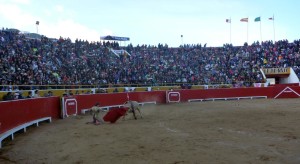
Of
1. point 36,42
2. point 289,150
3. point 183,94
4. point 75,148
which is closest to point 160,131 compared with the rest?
point 75,148

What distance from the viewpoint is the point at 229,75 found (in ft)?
129

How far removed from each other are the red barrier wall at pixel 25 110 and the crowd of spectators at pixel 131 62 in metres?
4.45

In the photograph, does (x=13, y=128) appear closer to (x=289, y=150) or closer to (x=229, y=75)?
(x=289, y=150)

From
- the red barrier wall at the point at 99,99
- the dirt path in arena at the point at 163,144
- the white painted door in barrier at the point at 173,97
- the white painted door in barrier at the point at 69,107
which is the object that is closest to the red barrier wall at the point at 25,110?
the red barrier wall at the point at 99,99

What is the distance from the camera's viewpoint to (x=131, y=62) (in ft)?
127

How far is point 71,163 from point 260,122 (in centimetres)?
861

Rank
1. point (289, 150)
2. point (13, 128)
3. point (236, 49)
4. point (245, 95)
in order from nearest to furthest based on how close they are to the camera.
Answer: point (289, 150) → point (13, 128) → point (245, 95) → point (236, 49)

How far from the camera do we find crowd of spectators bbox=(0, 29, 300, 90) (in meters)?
25.5

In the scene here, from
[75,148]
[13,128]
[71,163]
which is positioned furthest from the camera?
[13,128]

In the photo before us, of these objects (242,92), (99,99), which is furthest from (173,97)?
(99,99)

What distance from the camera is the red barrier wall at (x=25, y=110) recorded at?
11.3 meters

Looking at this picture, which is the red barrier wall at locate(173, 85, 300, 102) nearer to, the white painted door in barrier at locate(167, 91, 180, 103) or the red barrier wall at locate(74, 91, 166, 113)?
the white painted door in barrier at locate(167, 91, 180, 103)

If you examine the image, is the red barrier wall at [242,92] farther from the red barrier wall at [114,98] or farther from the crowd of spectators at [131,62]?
the crowd of spectators at [131,62]

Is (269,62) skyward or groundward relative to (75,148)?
skyward
